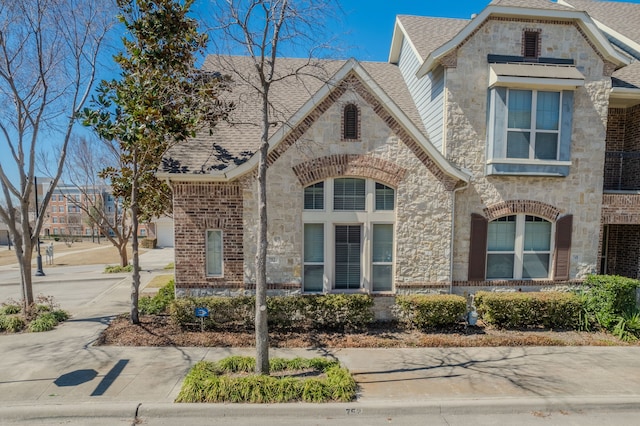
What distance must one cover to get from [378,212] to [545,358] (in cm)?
482

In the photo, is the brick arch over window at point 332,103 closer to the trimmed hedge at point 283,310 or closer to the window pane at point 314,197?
the window pane at point 314,197

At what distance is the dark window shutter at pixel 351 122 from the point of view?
29.1ft

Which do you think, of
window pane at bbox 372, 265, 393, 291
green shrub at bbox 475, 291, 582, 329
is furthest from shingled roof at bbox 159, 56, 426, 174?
green shrub at bbox 475, 291, 582, 329

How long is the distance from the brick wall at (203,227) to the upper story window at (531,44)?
8.75 meters

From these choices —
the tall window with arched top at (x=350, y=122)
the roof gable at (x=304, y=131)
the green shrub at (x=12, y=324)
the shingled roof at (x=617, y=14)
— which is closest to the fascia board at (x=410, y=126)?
the roof gable at (x=304, y=131)

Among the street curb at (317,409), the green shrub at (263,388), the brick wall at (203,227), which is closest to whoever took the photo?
the street curb at (317,409)

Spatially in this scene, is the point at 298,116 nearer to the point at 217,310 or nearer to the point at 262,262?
the point at 262,262

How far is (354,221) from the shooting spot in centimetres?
906

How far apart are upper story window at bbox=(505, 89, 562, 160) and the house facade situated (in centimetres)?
3

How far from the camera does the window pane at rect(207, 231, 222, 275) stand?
9164 millimetres

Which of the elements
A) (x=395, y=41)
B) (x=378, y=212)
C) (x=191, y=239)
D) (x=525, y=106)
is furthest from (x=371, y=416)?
(x=395, y=41)

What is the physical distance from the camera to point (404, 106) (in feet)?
39.2

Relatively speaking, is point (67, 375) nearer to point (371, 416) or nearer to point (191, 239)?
point (191, 239)

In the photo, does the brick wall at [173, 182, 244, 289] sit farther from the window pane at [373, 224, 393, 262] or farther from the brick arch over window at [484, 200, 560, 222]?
the brick arch over window at [484, 200, 560, 222]
